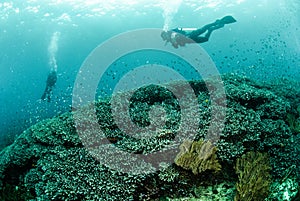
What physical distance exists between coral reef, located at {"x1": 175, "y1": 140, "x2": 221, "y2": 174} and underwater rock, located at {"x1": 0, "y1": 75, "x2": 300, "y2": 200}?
7.9 inches

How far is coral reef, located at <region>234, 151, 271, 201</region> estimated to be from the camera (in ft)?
14.4

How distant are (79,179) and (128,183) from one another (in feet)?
2.99

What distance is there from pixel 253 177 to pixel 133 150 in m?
2.29

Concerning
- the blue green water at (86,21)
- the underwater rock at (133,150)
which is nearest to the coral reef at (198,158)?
the underwater rock at (133,150)

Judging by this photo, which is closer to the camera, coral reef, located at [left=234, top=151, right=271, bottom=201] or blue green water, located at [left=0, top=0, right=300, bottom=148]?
coral reef, located at [left=234, top=151, right=271, bottom=201]

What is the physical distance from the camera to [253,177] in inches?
181

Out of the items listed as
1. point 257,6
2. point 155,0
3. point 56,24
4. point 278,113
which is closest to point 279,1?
point 257,6

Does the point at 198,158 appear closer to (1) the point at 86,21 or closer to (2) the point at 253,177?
(2) the point at 253,177

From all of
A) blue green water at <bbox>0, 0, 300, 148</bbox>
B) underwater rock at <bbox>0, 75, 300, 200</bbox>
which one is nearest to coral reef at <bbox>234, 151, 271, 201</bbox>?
underwater rock at <bbox>0, 75, 300, 200</bbox>

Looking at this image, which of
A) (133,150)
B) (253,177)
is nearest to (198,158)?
(253,177)

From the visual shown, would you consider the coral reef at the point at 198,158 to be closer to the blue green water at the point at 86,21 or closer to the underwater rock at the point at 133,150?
the underwater rock at the point at 133,150

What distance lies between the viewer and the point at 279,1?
146ft

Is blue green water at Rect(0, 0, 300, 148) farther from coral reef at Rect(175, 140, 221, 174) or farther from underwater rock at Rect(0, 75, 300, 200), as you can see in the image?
coral reef at Rect(175, 140, 221, 174)

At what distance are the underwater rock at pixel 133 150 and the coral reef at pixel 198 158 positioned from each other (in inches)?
7.9
